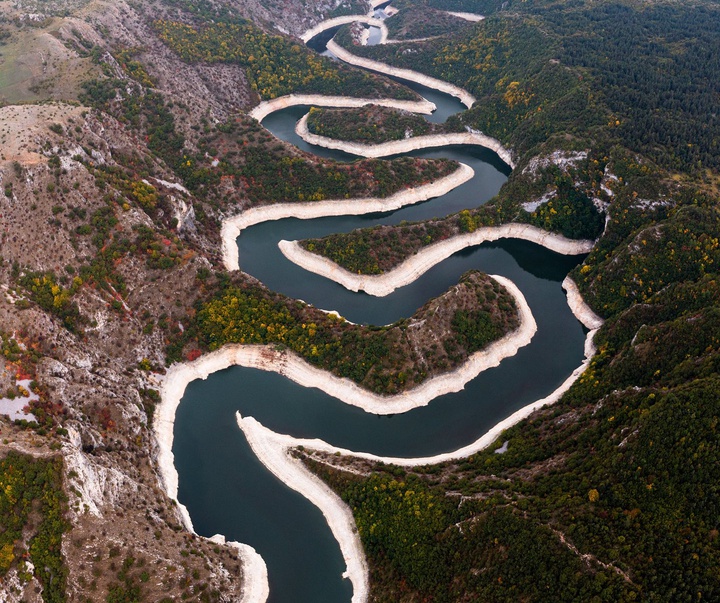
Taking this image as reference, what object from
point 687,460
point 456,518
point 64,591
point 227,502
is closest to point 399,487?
point 456,518

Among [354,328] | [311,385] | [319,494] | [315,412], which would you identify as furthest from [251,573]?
[354,328]

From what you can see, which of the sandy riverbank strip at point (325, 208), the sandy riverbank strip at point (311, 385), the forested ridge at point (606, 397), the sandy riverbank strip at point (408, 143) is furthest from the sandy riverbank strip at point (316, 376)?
the sandy riverbank strip at point (408, 143)

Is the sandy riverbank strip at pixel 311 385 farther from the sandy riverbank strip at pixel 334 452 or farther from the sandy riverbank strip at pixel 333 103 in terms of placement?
the sandy riverbank strip at pixel 333 103

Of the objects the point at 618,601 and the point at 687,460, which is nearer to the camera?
the point at 618,601

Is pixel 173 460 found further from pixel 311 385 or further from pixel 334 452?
pixel 334 452

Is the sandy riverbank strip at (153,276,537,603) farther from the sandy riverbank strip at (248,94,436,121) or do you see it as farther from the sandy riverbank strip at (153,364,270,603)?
the sandy riverbank strip at (248,94,436,121)

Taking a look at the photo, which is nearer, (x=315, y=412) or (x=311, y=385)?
(x=315, y=412)

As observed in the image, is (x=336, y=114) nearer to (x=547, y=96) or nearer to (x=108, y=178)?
(x=547, y=96)
